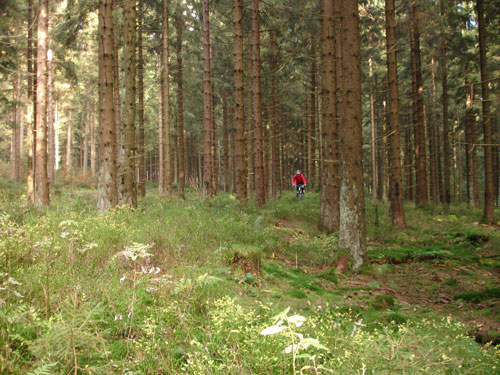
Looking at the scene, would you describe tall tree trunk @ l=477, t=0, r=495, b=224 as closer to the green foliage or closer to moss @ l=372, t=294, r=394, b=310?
the green foliage

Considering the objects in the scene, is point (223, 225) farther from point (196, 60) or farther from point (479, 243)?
point (196, 60)

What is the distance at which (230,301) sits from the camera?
3.63 m

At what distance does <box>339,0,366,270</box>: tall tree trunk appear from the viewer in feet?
24.5

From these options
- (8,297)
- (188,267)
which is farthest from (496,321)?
(8,297)

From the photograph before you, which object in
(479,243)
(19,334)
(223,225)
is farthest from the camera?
(479,243)

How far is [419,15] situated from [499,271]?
12.8 meters

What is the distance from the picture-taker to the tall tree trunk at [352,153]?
747cm

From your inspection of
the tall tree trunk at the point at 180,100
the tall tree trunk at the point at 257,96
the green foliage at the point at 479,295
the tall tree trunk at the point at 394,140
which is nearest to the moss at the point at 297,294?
the green foliage at the point at 479,295

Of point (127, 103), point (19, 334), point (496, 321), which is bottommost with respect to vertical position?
point (496, 321)

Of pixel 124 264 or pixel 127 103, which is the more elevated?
pixel 127 103

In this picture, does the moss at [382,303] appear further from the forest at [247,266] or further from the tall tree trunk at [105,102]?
the tall tree trunk at [105,102]

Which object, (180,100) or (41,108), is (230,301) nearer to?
(41,108)

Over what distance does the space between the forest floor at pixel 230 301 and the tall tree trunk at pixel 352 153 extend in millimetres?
440

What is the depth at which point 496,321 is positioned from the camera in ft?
15.6
